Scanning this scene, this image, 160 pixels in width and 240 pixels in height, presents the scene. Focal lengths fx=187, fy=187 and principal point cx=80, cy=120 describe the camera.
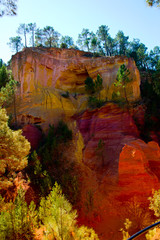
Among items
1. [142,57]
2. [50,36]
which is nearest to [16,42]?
[50,36]

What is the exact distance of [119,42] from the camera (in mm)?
43500

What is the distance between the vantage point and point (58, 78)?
2911 centimetres

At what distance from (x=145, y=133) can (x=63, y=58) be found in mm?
17543

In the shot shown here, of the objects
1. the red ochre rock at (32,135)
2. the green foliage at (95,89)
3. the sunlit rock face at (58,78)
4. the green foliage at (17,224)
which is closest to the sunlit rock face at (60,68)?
the sunlit rock face at (58,78)

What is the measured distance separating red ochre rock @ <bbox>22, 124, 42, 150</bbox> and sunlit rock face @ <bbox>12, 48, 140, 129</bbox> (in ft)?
9.65

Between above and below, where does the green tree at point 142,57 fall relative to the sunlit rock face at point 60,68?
above

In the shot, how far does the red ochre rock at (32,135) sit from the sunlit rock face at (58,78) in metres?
2.94

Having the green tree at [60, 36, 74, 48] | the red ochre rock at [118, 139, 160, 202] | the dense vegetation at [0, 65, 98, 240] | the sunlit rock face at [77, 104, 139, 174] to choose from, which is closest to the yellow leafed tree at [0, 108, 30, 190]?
the dense vegetation at [0, 65, 98, 240]

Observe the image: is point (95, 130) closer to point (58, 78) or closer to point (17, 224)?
point (58, 78)

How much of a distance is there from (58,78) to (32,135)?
1126 cm

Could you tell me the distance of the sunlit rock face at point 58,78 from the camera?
2592 centimetres

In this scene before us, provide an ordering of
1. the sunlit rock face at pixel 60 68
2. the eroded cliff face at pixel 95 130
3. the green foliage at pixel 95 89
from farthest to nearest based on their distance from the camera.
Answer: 1. the sunlit rock face at pixel 60 68
2. the green foliage at pixel 95 89
3. the eroded cliff face at pixel 95 130

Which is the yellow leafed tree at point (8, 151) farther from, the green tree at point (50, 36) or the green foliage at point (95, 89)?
the green tree at point (50, 36)

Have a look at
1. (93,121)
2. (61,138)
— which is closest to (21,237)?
(61,138)
